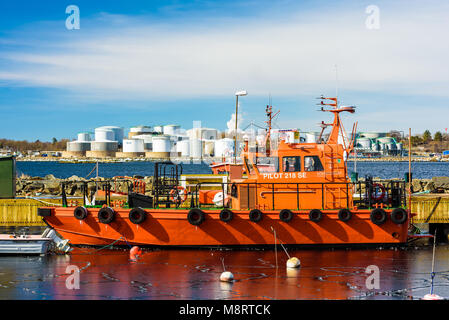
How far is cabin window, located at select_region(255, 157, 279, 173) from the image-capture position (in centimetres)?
1723

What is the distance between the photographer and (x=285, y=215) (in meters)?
16.5

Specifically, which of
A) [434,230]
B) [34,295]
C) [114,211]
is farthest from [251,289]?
[434,230]

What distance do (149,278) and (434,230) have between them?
12154 millimetres

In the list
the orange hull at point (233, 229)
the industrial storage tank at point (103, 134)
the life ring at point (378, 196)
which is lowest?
the orange hull at point (233, 229)

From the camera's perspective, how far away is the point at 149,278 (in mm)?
13555

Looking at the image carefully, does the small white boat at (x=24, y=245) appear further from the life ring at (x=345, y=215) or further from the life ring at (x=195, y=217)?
the life ring at (x=345, y=215)

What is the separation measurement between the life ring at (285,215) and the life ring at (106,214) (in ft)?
17.3

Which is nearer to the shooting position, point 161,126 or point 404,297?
point 404,297

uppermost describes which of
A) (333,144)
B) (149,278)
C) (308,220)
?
(333,144)

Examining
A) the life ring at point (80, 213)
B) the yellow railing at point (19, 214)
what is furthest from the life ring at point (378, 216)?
the yellow railing at point (19, 214)

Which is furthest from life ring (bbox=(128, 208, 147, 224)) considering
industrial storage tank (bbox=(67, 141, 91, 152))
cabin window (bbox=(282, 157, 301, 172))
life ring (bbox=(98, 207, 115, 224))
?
industrial storage tank (bbox=(67, 141, 91, 152))

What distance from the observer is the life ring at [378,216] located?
1669cm
